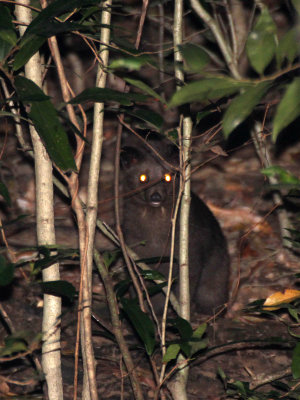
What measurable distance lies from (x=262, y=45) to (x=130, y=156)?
4.35 metres

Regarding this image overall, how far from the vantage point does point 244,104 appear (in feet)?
4.84

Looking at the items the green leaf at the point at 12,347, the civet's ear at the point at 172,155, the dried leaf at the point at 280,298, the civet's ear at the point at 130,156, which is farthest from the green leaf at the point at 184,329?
the civet's ear at the point at 130,156

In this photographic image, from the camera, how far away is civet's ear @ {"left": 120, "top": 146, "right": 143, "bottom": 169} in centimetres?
574

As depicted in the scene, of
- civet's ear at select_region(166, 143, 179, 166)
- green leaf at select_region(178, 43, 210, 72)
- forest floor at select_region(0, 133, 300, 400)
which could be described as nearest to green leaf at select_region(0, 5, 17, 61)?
green leaf at select_region(178, 43, 210, 72)

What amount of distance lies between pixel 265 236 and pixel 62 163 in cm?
480

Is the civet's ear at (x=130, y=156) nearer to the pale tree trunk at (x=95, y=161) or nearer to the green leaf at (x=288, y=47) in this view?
the pale tree trunk at (x=95, y=161)

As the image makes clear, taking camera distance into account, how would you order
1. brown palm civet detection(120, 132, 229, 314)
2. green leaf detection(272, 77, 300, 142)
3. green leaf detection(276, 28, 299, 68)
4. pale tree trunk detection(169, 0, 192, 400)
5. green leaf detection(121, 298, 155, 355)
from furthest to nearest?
brown palm civet detection(120, 132, 229, 314) < pale tree trunk detection(169, 0, 192, 400) < green leaf detection(121, 298, 155, 355) < green leaf detection(276, 28, 299, 68) < green leaf detection(272, 77, 300, 142)

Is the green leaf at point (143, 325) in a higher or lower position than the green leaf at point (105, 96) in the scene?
lower

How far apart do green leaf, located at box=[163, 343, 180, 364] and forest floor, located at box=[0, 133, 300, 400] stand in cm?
20

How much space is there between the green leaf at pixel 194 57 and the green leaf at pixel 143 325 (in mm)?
1273

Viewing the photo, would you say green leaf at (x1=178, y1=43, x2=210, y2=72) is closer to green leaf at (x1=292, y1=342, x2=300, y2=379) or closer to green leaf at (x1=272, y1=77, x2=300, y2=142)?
green leaf at (x1=272, y1=77, x2=300, y2=142)

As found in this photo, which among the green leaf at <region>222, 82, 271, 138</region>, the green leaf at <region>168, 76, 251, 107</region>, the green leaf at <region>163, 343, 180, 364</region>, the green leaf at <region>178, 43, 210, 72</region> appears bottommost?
the green leaf at <region>163, 343, 180, 364</region>

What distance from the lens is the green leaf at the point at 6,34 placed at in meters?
2.12

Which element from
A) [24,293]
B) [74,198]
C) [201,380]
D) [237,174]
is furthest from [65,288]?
[237,174]
